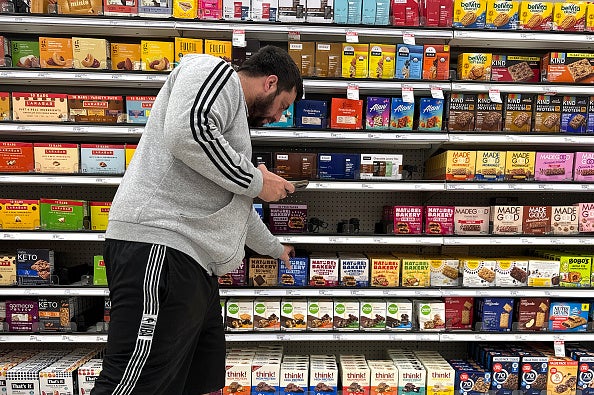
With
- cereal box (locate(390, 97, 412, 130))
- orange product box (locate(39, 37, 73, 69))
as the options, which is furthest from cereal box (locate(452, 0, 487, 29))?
orange product box (locate(39, 37, 73, 69))

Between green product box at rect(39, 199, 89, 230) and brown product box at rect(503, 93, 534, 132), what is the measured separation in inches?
122

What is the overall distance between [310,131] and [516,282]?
6.15 feet

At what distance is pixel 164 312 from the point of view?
1434 mm

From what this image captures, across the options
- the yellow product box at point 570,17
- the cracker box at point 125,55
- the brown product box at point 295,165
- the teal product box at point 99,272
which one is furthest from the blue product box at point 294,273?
the yellow product box at point 570,17

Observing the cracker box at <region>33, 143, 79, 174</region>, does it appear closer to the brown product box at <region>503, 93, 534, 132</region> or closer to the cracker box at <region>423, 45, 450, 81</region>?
the cracker box at <region>423, 45, 450, 81</region>

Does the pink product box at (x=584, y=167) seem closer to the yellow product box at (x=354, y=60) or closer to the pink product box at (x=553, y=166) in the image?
the pink product box at (x=553, y=166)

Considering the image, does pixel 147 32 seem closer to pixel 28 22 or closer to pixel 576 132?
pixel 28 22

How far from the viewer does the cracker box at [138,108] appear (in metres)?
2.80

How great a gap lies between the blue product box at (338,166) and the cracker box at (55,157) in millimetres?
1703

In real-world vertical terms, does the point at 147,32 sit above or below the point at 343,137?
above

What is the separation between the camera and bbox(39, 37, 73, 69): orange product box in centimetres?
275

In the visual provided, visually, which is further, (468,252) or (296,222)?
(468,252)

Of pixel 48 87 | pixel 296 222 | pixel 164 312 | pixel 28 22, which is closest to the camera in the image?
pixel 164 312

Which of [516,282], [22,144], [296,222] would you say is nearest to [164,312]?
[296,222]
